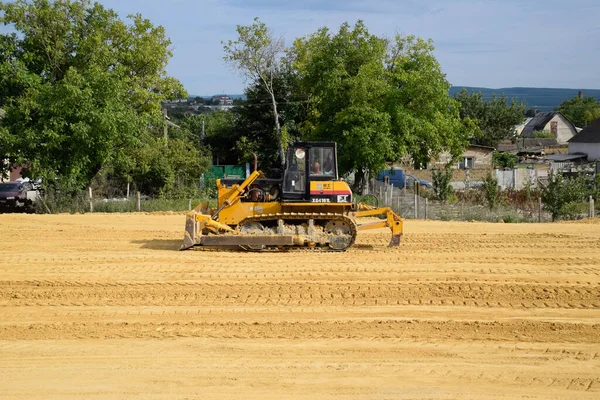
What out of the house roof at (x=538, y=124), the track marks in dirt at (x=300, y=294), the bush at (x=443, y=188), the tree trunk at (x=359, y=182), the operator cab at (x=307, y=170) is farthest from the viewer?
the house roof at (x=538, y=124)

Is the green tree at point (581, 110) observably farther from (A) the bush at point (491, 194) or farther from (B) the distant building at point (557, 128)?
(A) the bush at point (491, 194)

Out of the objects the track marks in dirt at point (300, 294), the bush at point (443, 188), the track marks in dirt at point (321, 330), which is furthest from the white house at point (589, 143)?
the track marks in dirt at point (321, 330)

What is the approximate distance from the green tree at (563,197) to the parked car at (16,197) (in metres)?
19.8

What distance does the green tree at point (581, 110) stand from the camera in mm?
93938

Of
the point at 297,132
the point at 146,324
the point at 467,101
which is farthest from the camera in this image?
the point at 467,101

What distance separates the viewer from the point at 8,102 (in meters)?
30.1

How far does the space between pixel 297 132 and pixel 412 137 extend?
44.7ft

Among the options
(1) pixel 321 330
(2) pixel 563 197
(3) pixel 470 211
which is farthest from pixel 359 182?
(1) pixel 321 330

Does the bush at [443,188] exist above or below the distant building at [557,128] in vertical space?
below

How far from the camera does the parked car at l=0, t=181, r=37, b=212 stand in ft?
105

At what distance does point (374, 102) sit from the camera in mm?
35906

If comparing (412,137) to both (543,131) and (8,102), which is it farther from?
(543,131)

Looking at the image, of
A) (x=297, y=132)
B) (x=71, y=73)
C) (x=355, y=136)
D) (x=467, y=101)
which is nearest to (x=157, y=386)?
(x=71, y=73)

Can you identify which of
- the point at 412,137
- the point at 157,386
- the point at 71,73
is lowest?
the point at 157,386
